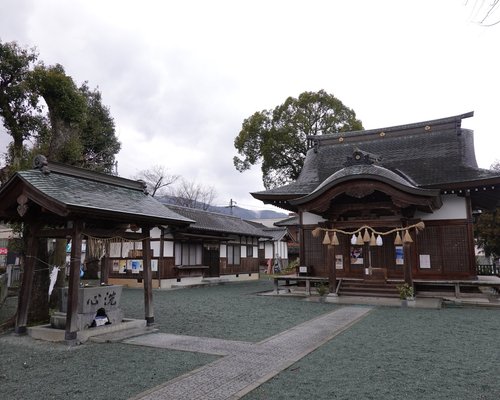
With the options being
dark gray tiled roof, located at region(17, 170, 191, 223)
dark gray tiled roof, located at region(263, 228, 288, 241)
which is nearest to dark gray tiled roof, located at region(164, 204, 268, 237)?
dark gray tiled roof, located at region(263, 228, 288, 241)

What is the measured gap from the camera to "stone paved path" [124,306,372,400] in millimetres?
4883

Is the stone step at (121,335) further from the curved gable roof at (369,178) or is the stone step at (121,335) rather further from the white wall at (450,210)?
the white wall at (450,210)

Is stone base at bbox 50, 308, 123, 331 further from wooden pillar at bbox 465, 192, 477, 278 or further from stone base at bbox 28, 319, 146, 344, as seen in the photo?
wooden pillar at bbox 465, 192, 477, 278

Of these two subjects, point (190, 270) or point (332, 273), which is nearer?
point (332, 273)

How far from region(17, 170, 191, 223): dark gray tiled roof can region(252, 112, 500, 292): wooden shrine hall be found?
683cm

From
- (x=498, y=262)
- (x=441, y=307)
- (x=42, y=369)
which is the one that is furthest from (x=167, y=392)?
(x=498, y=262)

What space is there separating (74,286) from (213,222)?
59.5ft

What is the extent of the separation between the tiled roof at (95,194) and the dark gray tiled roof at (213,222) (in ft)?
40.1

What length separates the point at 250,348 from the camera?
23.5 feet

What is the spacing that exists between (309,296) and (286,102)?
2039 centimetres

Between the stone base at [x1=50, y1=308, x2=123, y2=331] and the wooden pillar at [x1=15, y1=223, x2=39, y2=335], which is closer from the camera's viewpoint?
the stone base at [x1=50, y1=308, x2=123, y2=331]

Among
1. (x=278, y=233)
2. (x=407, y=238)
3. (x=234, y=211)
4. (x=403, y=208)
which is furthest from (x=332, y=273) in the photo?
(x=234, y=211)

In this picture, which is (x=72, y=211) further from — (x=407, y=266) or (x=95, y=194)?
(x=407, y=266)

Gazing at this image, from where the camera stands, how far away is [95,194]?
837 cm
